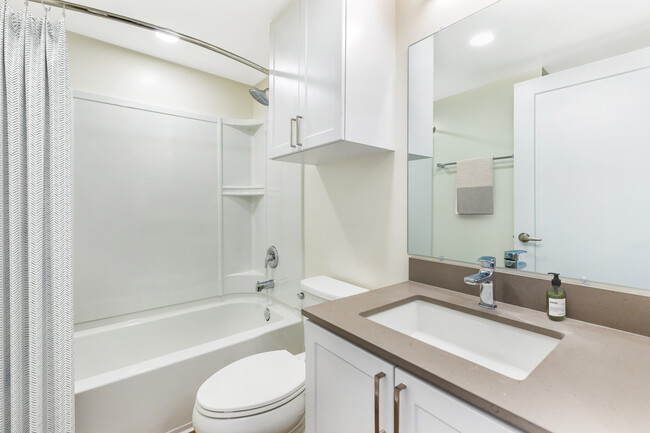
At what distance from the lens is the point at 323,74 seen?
117cm

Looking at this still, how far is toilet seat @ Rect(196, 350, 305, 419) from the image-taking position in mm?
1104

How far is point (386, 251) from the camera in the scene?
1.40 meters

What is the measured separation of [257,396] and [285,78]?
1498mm

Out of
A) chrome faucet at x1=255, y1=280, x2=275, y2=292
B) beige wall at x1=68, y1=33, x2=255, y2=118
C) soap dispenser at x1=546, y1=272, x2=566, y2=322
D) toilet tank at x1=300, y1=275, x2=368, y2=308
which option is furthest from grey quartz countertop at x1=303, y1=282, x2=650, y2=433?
beige wall at x1=68, y1=33, x2=255, y2=118

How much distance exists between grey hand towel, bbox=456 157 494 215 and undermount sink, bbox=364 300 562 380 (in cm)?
41

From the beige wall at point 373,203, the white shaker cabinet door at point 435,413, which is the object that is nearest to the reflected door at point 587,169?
the beige wall at point 373,203

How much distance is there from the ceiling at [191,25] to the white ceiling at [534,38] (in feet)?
3.13

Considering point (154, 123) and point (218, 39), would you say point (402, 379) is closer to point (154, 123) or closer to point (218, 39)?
point (218, 39)

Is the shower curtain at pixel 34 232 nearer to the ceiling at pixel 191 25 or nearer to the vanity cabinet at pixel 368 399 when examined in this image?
the ceiling at pixel 191 25

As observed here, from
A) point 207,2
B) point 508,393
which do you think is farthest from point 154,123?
point 508,393

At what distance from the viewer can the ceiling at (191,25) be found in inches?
60.9

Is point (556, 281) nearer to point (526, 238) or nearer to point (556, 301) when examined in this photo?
point (556, 301)

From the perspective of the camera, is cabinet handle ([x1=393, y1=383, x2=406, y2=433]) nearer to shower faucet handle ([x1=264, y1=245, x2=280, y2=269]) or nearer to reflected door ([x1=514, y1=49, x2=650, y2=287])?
reflected door ([x1=514, y1=49, x2=650, y2=287])

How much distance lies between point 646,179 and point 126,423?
228 cm
